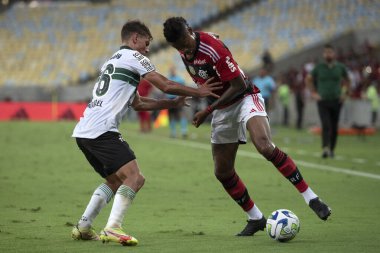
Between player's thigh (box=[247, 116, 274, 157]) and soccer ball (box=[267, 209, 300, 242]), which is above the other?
player's thigh (box=[247, 116, 274, 157])

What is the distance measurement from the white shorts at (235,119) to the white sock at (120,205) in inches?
67.1

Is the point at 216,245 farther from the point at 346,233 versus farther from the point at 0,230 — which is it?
the point at 0,230

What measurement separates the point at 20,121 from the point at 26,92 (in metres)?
6.81

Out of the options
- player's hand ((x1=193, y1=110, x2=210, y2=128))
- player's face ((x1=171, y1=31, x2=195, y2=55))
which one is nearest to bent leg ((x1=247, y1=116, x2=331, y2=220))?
player's hand ((x1=193, y1=110, x2=210, y2=128))

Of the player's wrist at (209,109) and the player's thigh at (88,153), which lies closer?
the player's thigh at (88,153)

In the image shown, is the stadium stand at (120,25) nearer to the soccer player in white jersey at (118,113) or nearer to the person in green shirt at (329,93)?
the person in green shirt at (329,93)

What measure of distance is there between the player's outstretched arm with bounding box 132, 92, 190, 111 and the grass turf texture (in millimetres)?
1317

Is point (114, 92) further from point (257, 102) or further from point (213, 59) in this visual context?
point (257, 102)

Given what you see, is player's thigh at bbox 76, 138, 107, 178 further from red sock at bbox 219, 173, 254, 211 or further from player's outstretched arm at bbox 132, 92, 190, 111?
red sock at bbox 219, 173, 254, 211

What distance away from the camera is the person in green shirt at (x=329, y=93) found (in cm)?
2047

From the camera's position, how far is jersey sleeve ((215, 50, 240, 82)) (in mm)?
9672

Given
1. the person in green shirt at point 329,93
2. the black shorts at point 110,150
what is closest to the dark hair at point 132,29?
the black shorts at point 110,150

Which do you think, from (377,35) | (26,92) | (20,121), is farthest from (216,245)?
(26,92)

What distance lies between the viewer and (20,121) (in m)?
38.7
